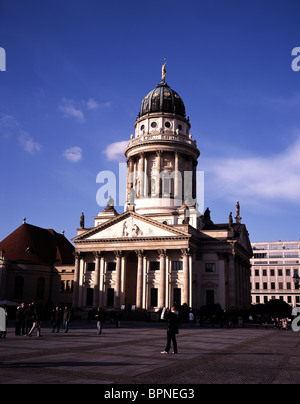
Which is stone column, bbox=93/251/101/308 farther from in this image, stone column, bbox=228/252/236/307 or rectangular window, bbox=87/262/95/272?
stone column, bbox=228/252/236/307

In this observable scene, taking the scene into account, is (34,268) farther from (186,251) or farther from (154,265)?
(186,251)

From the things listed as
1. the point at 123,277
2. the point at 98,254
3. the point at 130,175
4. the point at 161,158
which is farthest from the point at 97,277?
the point at 161,158

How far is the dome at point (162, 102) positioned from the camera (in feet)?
268

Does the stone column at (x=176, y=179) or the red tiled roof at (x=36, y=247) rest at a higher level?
the stone column at (x=176, y=179)

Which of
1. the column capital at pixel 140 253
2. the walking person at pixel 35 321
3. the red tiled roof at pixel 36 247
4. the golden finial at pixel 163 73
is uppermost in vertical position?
the golden finial at pixel 163 73

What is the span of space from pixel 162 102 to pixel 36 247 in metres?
36.8

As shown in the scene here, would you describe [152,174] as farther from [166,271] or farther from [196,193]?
[166,271]

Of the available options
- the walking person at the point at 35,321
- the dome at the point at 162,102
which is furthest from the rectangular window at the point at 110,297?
the walking person at the point at 35,321

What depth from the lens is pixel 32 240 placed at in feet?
255

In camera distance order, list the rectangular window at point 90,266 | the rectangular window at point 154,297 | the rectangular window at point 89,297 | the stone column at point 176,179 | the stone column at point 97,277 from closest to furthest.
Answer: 1. the rectangular window at point 154,297
2. the stone column at point 97,277
3. the rectangular window at point 89,297
4. the rectangular window at point 90,266
5. the stone column at point 176,179

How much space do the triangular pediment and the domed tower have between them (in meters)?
5.73

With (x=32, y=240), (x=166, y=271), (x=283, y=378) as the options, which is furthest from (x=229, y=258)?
(x=283, y=378)

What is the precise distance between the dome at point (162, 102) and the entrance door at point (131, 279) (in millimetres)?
30040

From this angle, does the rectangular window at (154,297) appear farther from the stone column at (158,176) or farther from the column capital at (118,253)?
the stone column at (158,176)
